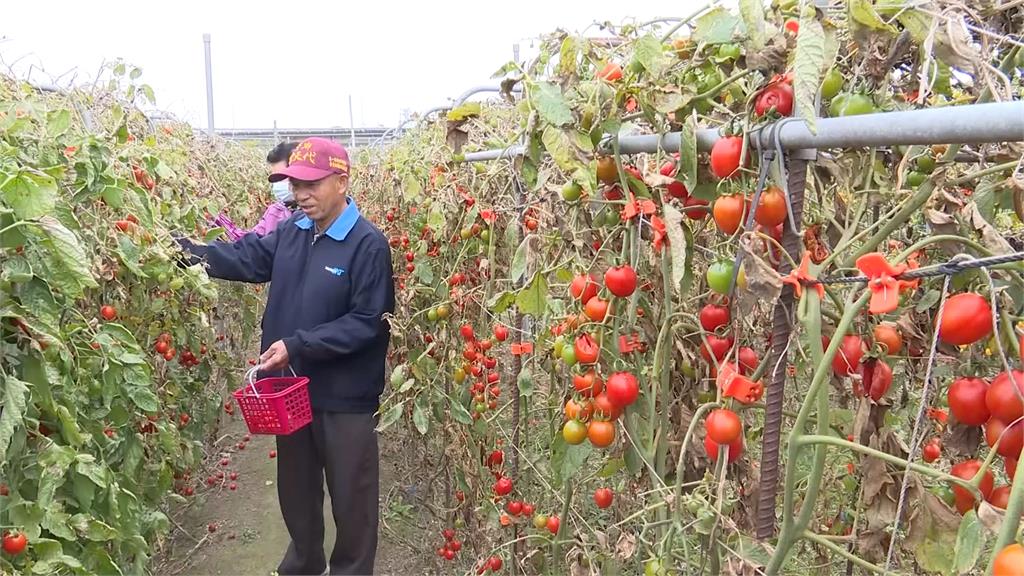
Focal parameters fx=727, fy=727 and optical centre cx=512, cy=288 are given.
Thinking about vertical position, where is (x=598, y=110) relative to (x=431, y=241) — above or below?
above

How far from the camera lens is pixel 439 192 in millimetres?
2646

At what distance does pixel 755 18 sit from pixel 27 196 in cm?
115

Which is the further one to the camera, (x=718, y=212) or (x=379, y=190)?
(x=379, y=190)

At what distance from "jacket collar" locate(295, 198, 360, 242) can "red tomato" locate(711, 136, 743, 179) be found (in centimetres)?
174

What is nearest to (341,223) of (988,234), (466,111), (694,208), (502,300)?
(502,300)

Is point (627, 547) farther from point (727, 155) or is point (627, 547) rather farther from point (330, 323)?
point (330, 323)

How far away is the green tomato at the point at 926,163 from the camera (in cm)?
105

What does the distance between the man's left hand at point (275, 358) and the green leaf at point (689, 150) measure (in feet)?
5.36

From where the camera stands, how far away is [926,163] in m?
1.06

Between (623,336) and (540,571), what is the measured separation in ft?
3.25

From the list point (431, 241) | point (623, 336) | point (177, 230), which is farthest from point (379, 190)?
point (623, 336)

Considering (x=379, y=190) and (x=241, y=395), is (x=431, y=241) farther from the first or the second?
(x=379, y=190)

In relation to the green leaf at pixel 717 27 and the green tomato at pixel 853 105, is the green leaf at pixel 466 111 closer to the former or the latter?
the green leaf at pixel 717 27

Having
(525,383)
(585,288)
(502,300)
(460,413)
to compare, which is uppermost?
(585,288)
